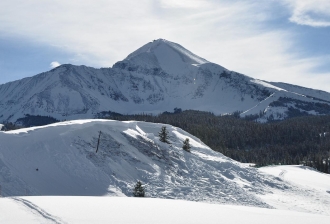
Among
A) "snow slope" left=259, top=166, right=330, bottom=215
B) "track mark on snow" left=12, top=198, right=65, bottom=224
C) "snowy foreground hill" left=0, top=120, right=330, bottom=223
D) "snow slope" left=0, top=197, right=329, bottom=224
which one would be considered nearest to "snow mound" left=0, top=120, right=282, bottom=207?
"snowy foreground hill" left=0, top=120, right=330, bottom=223

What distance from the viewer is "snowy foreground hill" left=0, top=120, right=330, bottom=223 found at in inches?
1462

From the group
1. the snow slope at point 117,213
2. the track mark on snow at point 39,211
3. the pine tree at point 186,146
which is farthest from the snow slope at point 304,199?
the track mark on snow at point 39,211

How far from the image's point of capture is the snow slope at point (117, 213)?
14.6 m

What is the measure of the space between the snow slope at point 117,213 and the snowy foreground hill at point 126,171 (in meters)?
14.1

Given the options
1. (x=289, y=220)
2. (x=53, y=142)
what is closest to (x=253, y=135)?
(x=53, y=142)

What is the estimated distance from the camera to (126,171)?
143ft

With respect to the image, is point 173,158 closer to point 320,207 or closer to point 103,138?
point 103,138

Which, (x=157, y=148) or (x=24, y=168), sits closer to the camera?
(x=24, y=168)

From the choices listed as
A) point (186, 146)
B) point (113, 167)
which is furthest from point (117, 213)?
point (186, 146)

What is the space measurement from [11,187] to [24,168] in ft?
12.6

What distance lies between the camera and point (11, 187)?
33.8m

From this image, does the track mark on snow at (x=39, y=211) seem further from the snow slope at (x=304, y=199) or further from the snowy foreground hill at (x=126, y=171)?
the snow slope at (x=304, y=199)

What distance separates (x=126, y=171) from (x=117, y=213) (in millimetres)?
27745

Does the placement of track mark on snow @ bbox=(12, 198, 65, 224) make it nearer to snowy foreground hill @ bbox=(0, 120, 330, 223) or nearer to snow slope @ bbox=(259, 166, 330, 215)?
snowy foreground hill @ bbox=(0, 120, 330, 223)
